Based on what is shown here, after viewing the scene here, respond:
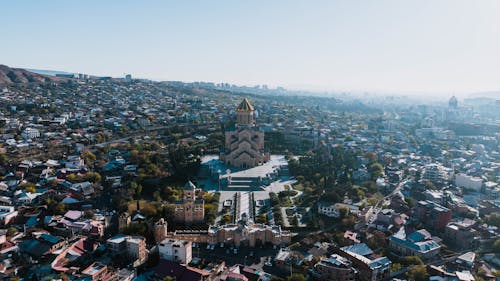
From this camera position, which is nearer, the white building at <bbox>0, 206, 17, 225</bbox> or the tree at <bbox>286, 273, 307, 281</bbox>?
the tree at <bbox>286, 273, 307, 281</bbox>

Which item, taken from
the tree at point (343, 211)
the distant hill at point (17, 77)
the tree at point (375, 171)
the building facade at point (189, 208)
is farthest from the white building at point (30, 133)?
the distant hill at point (17, 77)

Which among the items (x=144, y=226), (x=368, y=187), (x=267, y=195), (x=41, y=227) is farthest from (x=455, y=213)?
(x=41, y=227)

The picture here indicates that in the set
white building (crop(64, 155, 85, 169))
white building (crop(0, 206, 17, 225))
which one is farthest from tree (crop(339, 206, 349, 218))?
white building (crop(64, 155, 85, 169))

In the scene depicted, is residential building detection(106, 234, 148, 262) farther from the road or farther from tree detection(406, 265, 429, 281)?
the road

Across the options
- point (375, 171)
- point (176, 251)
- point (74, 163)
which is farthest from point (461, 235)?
point (74, 163)

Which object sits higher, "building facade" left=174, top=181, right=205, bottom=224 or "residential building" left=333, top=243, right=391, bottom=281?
"building facade" left=174, top=181, right=205, bottom=224

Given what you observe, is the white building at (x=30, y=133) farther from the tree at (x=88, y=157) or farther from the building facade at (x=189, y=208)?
the building facade at (x=189, y=208)

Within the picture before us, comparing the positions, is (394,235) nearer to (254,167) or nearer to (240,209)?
(240,209)
